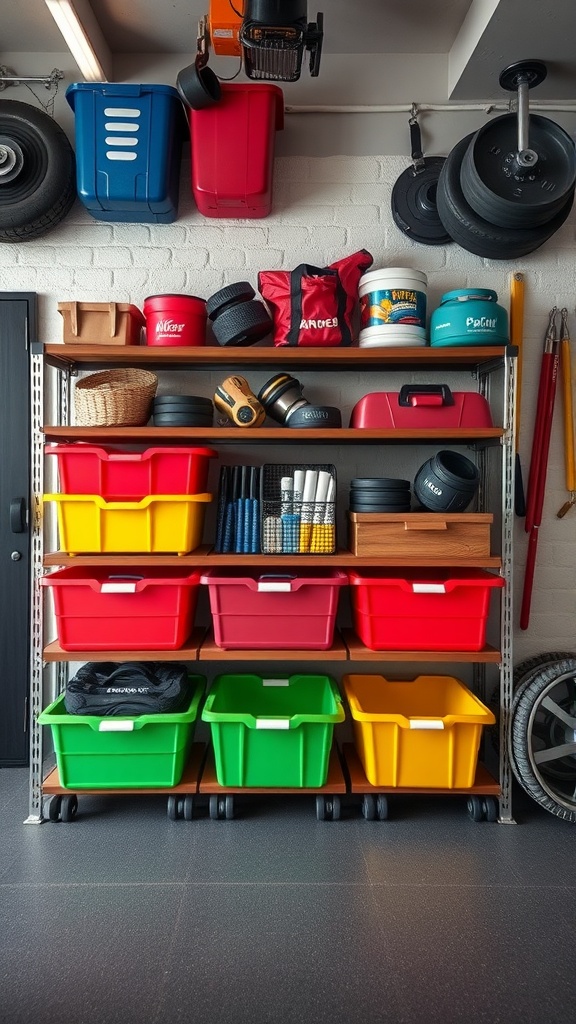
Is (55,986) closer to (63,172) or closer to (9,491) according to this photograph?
(9,491)

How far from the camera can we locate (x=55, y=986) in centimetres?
160

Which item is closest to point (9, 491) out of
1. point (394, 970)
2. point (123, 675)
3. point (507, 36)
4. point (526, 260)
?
point (123, 675)

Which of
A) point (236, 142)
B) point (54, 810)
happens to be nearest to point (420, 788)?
point (54, 810)

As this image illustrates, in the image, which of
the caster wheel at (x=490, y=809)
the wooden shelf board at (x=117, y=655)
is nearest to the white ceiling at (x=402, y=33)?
the wooden shelf board at (x=117, y=655)

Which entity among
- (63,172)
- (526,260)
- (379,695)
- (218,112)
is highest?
(218,112)

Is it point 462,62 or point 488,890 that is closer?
point 488,890

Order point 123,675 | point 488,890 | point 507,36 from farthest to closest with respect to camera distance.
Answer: point 123,675, point 507,36, point 488,890

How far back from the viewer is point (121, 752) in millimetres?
2311

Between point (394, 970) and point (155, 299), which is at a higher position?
point (155, 299)

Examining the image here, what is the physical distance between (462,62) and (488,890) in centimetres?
318

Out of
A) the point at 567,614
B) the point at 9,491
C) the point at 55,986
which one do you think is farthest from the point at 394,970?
the point at 9,491

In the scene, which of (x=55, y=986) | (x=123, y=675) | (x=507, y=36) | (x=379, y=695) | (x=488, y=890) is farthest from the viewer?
(x=379, y=695)

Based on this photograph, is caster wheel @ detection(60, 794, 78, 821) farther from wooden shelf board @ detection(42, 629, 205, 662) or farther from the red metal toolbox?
the red metal toolbox

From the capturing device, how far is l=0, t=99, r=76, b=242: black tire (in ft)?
8.23
